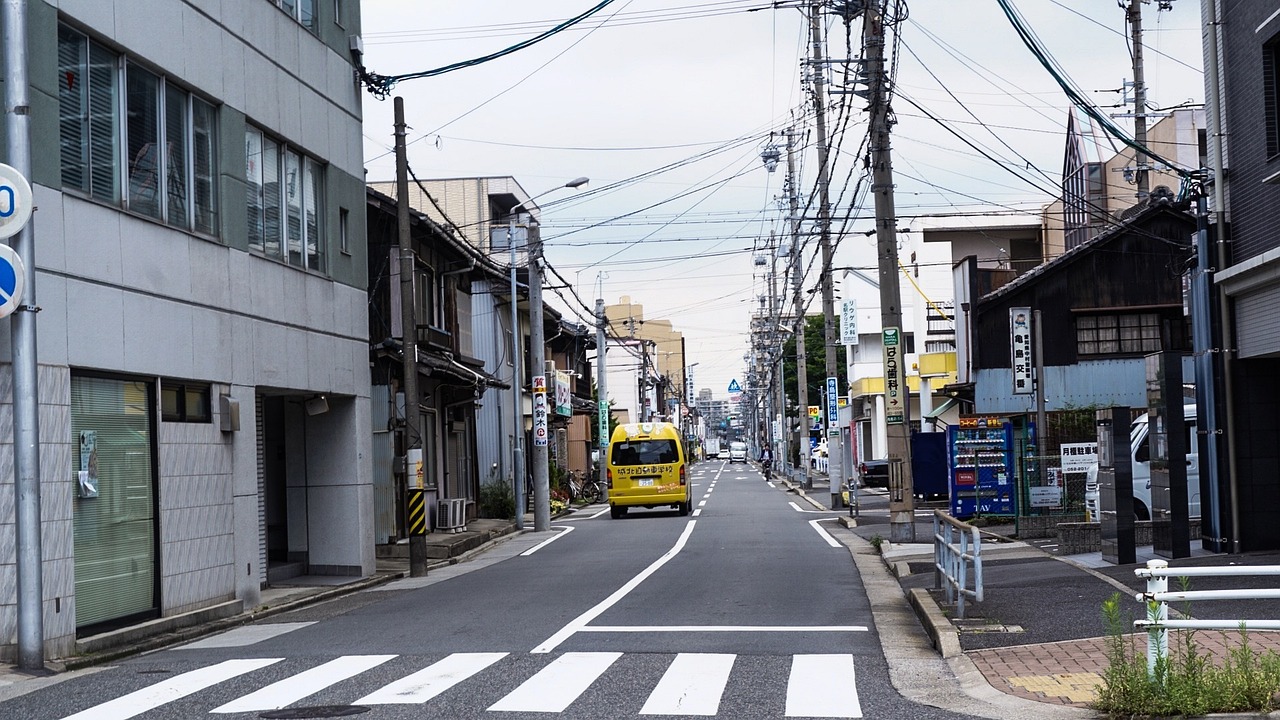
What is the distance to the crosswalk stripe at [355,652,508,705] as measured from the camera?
9.05 meters

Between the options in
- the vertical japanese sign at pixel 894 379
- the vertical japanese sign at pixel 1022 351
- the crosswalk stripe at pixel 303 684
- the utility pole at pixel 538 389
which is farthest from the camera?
the utility pole at pixel 538 389

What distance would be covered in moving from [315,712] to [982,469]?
19834 mm

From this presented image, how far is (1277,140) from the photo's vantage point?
16.3 meters

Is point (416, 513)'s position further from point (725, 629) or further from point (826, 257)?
point (826, 257)

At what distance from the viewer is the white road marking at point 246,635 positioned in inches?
522

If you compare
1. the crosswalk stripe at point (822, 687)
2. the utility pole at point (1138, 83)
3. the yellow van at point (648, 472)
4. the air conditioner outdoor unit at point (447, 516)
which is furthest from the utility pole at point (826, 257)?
the crosswalk stripe at point (822, 687)

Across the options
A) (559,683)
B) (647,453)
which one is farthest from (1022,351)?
(559,683)

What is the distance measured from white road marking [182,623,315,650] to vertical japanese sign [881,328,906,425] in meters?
11.9

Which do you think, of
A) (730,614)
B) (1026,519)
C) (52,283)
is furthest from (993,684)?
(1026,519)

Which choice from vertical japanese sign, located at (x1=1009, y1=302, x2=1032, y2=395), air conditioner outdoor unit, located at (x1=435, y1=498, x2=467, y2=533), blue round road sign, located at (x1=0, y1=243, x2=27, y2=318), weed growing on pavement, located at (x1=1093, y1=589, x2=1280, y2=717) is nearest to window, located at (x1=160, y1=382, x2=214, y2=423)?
blue round road sign, located at (x1=0, y1=243, x2=27, y2=318)

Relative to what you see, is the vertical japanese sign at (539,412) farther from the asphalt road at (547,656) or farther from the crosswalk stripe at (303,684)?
the crosswalk stripe at (303,684)

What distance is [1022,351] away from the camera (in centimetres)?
3272

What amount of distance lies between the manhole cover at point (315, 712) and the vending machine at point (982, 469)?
63.1ft

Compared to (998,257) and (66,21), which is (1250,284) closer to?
(66,21)
